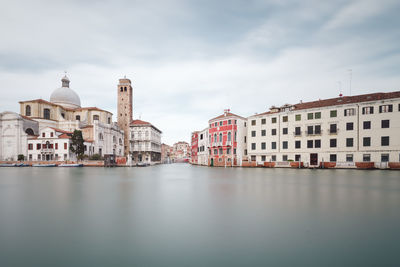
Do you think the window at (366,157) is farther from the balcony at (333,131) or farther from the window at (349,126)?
the balcony at (333,131)

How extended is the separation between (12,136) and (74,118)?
14001 mm

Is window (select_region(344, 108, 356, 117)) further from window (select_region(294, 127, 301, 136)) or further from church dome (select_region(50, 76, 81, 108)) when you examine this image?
church dome (select_region(50, 76, 81, 108))

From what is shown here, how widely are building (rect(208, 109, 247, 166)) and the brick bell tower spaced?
32353mm

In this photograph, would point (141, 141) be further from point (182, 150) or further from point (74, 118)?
point (182, 150)

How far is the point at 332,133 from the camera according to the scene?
26562 millimetres

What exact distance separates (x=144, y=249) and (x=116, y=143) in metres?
55.8

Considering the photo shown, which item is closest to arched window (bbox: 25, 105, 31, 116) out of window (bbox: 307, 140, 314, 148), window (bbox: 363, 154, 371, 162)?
window (bbox: 307, 140, 314, 148)

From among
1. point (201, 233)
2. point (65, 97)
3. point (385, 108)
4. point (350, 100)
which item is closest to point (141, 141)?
point (65, 97)

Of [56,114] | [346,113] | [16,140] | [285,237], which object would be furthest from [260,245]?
[56,114]

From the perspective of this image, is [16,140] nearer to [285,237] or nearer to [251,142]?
[251,142]

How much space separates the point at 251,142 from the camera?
33.1m

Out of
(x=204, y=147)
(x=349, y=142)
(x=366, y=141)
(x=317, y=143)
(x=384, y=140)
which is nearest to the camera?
(x=384, y=140)

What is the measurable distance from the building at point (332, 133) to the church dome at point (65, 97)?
50452 mm

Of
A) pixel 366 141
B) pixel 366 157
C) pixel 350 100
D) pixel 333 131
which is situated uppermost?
pixel 350 100
